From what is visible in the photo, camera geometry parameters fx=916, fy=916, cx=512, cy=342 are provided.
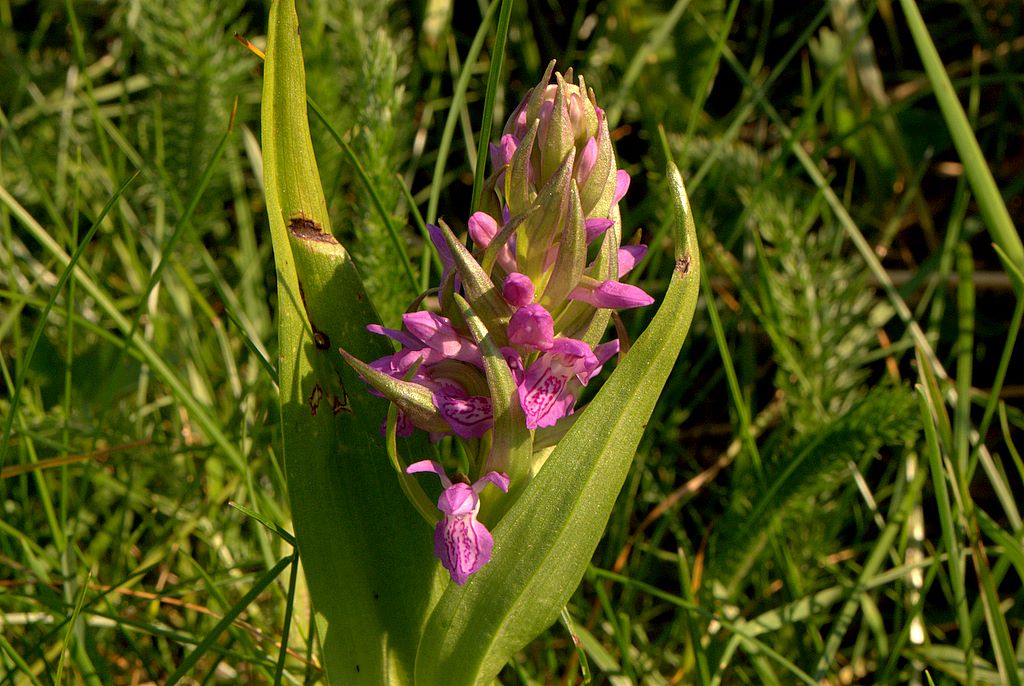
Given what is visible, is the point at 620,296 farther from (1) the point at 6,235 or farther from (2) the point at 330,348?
(1) the point at 6,235

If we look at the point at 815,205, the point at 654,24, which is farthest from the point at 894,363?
the point at 654,24

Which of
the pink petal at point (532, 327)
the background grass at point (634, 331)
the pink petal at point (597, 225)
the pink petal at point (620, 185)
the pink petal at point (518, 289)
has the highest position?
the pink petal at point (620, 185)

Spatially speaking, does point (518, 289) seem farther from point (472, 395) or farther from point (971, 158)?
point (971, 158)

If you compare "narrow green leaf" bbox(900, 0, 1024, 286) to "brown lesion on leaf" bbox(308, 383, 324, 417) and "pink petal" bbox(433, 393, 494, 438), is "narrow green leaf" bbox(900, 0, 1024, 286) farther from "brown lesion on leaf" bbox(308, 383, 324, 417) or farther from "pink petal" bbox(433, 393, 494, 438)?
"brown lesion on leaf" bbox(308, 383, 324, 417)

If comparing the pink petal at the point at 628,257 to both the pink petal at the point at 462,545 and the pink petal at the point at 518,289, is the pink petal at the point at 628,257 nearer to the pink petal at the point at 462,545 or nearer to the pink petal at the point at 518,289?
the pink petal at the point at 518,289

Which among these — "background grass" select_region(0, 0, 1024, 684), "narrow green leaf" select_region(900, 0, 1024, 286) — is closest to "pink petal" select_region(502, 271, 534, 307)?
"background grass" select_region(0, 0, 1024, 684)

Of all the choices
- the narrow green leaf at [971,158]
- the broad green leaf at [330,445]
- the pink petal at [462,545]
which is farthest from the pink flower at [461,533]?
the narrow green leaf at [971,158]
